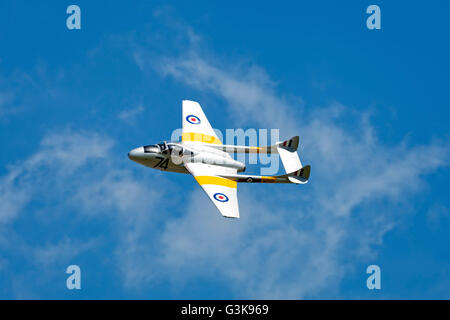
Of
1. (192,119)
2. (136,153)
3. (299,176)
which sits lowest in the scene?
(299,176)

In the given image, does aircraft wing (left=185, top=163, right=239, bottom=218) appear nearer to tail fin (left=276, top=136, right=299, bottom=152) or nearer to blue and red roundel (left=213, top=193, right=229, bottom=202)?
blue and red roundel (left=213, top=193, right=229, bottom=202)

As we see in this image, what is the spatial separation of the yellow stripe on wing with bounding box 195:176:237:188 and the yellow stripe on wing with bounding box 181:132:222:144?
687 centimetres

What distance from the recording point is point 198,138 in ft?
213

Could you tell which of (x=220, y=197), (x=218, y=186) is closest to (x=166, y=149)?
(x=218, y=186)

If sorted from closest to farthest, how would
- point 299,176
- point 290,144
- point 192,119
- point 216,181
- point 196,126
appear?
point 216,181
point 299,176
point 290,144
point 196,126
point 192,119

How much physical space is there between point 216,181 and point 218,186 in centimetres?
82

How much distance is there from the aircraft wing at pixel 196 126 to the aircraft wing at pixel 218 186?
5057 millimetres

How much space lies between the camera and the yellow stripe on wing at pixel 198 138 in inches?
2548

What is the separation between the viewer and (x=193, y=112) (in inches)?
2670

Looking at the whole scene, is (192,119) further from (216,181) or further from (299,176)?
(299,176)

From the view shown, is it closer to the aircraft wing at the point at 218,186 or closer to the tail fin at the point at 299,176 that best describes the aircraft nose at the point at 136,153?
the aircraft wing at the point at 218,186

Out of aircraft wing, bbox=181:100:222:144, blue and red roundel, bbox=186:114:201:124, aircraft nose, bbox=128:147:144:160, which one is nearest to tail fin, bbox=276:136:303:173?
aircraft wing, bbox=181:100:222:144
